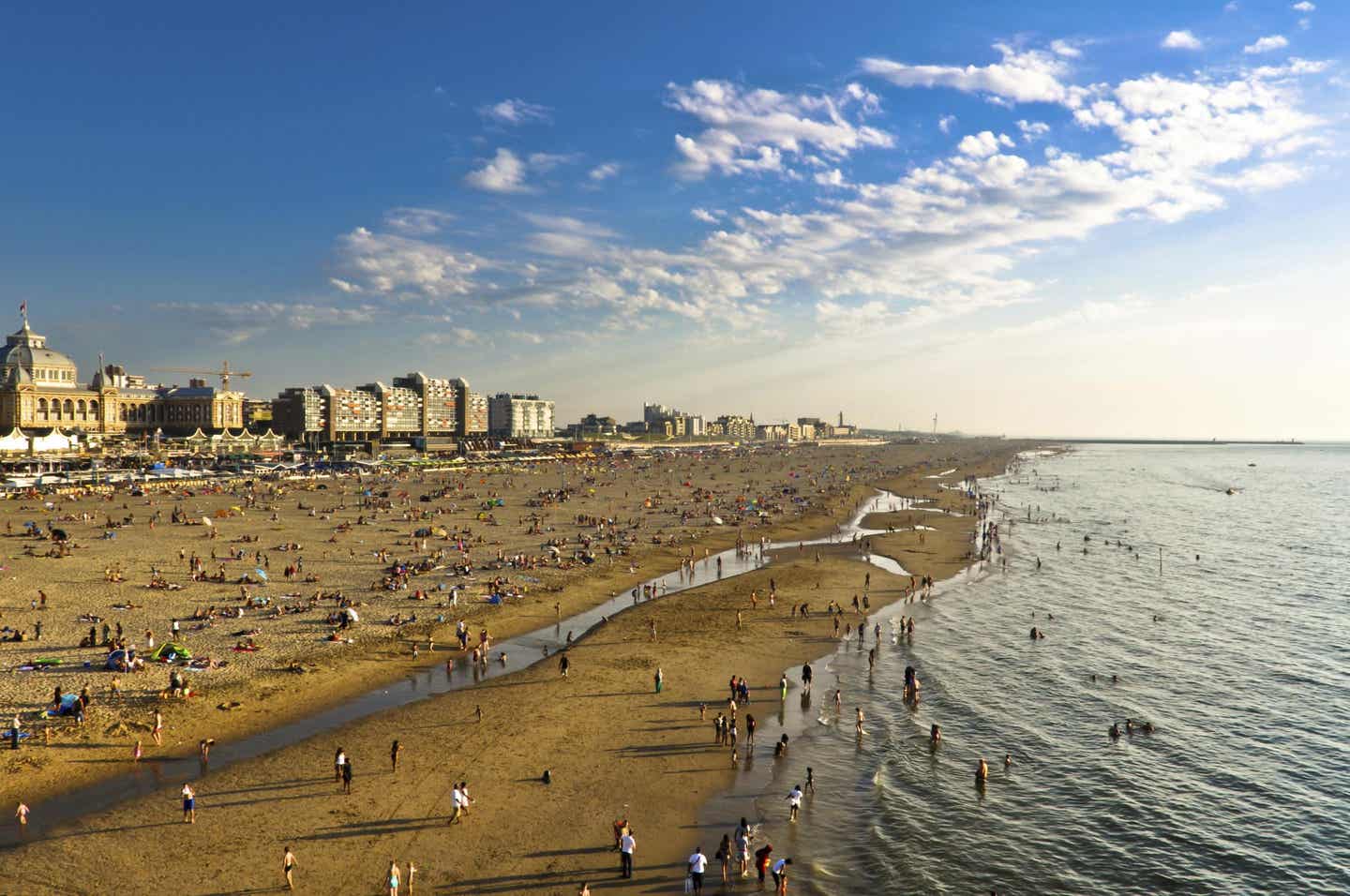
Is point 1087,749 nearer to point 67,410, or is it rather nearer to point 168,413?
point 67,410

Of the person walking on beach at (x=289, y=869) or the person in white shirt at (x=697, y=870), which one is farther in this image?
the person in white shirt at (x=697, y=870)

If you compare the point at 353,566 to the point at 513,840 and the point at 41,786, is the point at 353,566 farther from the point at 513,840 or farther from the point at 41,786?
the point at 513,840

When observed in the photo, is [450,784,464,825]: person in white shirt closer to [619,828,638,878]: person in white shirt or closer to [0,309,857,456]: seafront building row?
[619,828,638,878]: person in white shirt

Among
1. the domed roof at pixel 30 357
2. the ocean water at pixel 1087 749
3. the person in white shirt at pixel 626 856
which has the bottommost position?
the ocean water at pixel 1087 749

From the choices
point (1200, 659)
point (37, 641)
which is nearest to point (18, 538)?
point (37, 641)

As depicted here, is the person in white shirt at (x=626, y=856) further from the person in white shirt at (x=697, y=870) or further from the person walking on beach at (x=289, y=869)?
the person walking on beach at (x=289, y=869)

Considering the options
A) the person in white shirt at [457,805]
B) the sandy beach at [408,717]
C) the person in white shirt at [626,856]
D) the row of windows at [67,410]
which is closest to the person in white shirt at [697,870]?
the sandy beach at [408,717]

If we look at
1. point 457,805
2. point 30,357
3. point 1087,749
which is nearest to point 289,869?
point 457,805
